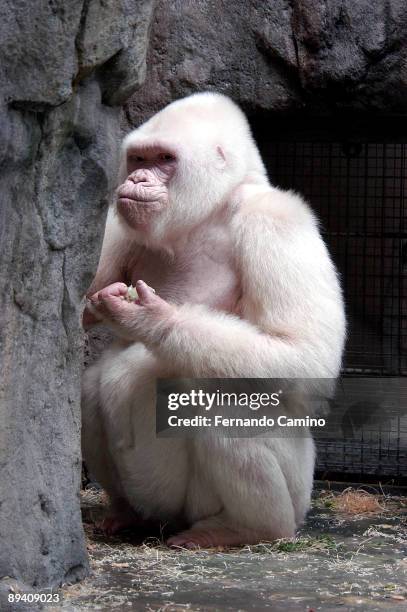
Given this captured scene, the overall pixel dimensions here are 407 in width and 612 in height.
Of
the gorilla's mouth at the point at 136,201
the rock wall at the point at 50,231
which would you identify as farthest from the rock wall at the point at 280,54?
the rock wall at the point at 50,231

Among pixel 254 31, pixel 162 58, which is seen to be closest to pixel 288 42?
pixel 254 31

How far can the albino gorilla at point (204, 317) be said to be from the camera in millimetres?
3924

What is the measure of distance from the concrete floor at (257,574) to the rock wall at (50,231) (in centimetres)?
23

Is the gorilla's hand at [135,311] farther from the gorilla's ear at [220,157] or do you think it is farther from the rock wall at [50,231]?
the gorilla's ear at [220,157]

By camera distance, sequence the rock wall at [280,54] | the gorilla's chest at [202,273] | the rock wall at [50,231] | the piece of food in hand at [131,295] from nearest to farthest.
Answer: the rock wall at [50,231] → the piece of food in hand at [131,295] → the gorilla's chest at [202,273] → the rock wall at [280,54]

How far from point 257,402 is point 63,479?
3.42 feet

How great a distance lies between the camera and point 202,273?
4.29 meters

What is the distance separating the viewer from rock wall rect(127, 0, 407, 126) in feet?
17.1

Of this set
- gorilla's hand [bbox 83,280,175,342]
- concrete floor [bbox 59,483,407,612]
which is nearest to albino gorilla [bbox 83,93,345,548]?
gorilla's hand [bbox 83,280,175,342]

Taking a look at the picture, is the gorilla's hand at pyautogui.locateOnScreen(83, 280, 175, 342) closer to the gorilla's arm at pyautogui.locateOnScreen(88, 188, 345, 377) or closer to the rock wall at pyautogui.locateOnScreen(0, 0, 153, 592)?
the gorilla's arm at pyautogui.locateOnScreen(88, 188, 345, 377)

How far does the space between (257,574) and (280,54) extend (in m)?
2.81

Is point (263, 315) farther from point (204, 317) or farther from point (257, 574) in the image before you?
point (257, 574)

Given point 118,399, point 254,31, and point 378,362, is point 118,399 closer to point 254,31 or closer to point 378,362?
point 254,31

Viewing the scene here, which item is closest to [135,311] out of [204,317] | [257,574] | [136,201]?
[204,317]
